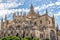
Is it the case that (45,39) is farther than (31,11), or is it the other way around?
(31,11)

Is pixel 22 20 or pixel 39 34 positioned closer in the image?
pixel 39 34

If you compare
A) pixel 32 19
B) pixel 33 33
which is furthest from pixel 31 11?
pixel 33 33

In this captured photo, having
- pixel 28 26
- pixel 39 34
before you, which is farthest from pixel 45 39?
pixel 28 26

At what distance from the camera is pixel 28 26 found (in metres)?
43.6

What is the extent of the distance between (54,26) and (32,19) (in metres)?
4.38

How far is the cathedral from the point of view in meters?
42.3

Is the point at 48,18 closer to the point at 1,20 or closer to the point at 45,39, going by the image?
the point at 45,39

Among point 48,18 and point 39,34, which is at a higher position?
point 48,18

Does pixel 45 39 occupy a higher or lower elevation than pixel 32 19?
lower

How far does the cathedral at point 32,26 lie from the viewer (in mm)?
42312

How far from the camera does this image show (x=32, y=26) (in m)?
43.4

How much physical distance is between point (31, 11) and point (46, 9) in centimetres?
360

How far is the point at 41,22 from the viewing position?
4412cm

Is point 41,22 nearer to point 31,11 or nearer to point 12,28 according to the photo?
point 31,11
